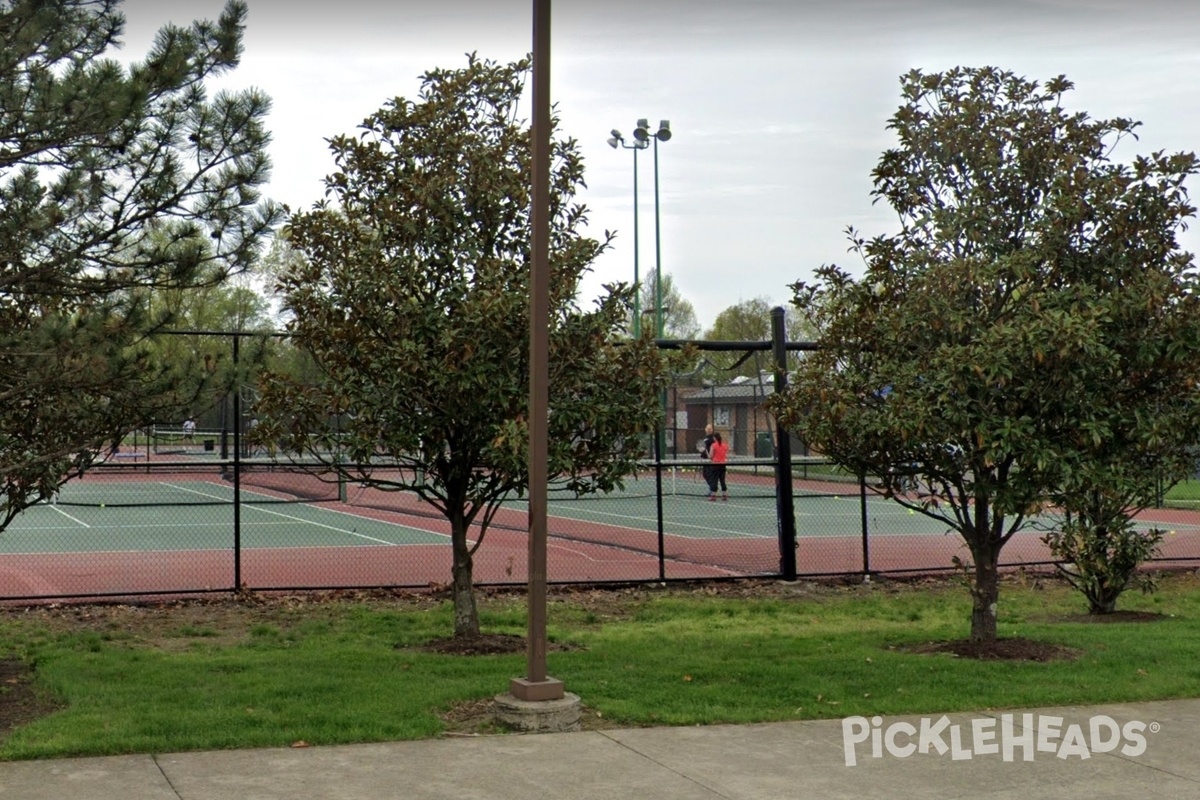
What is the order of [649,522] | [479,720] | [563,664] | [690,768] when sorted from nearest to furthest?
[690,768] < [479,720] < [563,664] < [649,522]

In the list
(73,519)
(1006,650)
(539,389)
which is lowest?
(1006,650)

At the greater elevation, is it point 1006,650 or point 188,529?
point 188,529

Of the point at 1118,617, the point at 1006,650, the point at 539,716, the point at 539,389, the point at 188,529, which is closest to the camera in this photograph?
the point at 539,716

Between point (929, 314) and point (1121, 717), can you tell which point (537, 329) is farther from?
point (1121, 717)

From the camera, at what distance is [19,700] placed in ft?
29.0

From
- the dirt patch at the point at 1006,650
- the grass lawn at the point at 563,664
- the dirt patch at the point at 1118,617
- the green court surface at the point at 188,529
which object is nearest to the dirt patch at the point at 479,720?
the grass lawn at the point at 563,664

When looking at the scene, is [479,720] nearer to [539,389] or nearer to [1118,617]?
[539,389]

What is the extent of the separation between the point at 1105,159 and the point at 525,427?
16.7 feet

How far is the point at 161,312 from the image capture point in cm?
862

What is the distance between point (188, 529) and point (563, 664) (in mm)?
16826

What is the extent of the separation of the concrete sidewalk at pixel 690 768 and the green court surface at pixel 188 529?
1107 cm

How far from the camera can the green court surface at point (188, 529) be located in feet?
72.2

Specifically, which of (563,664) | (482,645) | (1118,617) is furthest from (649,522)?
(563,664)

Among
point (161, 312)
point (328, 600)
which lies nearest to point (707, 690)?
point (161, 312)
